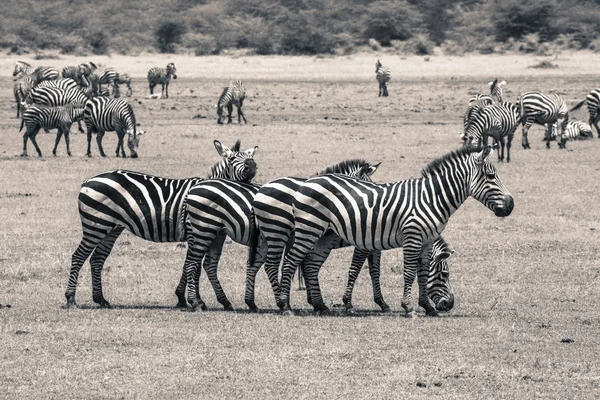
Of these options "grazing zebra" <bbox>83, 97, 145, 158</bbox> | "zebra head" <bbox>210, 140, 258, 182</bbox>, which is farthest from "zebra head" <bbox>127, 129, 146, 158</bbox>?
"zebra head" <bbox>210, 140, 258, 182</bbox>

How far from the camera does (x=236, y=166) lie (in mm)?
11250

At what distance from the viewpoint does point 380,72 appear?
128 ft

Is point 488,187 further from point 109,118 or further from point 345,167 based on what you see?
point 109,118

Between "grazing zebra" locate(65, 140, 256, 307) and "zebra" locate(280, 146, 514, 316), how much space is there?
3.86ft

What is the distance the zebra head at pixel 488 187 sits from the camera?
33.7 feet

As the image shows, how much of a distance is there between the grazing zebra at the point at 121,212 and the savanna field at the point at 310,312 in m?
0.44

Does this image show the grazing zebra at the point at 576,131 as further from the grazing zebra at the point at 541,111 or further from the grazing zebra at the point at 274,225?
the grazing zebra at the point at 274,225

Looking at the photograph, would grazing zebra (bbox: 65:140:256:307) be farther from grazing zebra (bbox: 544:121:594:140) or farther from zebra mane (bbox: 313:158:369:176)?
grazing zebra (bbox: 544:121:594:140)

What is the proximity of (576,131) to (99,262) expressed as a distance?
19250 mm

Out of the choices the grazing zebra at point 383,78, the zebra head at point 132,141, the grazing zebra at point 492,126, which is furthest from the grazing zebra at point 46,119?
the grazing zebra at point 383,78

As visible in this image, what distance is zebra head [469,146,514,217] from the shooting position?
1027 centimetres

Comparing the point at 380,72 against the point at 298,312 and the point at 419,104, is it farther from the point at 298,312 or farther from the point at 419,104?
the point at 298,312

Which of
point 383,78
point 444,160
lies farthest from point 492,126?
point 383,78

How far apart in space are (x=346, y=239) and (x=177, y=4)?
6822 cm
